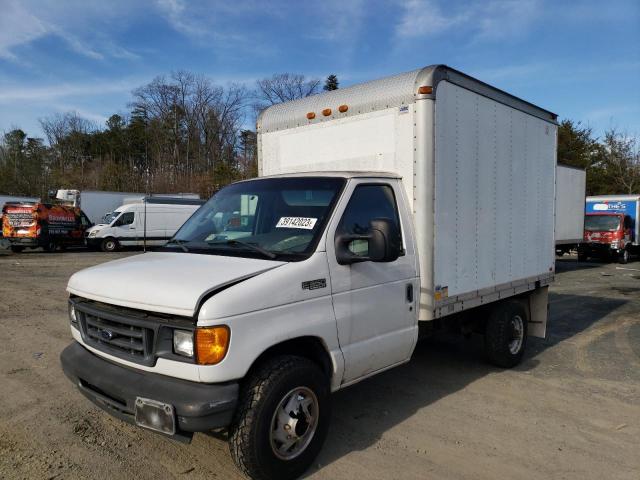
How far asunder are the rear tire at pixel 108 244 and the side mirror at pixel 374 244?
2288 centimetres

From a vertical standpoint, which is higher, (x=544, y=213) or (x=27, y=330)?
Answer: (x=544, y=213)

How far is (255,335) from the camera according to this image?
301 centimetres

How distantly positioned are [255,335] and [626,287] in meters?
13.7

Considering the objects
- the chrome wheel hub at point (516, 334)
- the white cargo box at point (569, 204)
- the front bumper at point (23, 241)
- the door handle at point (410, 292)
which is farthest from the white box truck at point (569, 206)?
the front bumper at point (23, 241)

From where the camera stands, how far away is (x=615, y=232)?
2131 centimetres

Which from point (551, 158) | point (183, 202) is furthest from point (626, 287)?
point (183, 202)

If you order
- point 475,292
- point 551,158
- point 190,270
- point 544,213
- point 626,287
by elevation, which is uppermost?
point 551,158

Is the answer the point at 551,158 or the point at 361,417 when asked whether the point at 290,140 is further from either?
the point at 551,158

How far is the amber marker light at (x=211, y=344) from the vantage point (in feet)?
9.28

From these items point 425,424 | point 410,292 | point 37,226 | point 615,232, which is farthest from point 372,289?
point 37,226

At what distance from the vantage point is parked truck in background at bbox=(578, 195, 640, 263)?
21.3 metres

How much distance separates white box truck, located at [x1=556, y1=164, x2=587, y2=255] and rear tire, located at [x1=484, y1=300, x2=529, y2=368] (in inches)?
474

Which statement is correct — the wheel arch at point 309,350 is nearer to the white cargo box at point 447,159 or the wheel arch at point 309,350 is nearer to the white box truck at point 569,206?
the white cargo box at point 447,159

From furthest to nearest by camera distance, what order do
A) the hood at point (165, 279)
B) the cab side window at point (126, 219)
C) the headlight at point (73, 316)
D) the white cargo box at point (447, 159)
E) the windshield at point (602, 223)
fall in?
the cab side window at point (126, 219)
the windshield at point (602, 223)
the white cargo box at point (447, 159)
the headlight at point (73, 316)
the hood at point (165, 279)
